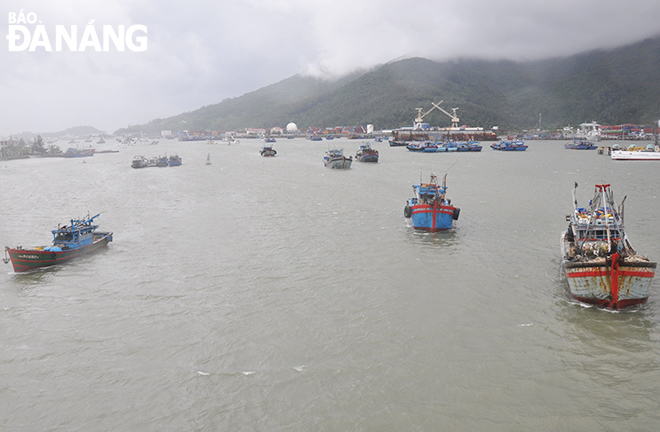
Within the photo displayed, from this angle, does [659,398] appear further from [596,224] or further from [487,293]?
[596,224]

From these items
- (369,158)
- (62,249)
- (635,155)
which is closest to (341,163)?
(369,158)

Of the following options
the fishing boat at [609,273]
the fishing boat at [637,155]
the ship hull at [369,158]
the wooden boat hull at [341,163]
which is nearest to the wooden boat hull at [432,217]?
the fishing boat at [609,273]

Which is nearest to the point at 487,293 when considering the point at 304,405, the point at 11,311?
the point at 304,405

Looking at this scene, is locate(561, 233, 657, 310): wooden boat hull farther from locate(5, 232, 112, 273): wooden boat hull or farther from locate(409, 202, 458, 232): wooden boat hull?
locate(5, 232, 112, 273): wooden boat hull

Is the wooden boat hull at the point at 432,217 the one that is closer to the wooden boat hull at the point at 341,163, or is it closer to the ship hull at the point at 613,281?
the ship hull at the point at 613,281

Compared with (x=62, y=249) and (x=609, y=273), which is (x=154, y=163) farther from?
(x=609, y=273)

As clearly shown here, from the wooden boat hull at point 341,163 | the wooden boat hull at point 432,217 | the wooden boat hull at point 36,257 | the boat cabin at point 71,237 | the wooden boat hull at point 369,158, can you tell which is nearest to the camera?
the wooden boat hull at point 36,257

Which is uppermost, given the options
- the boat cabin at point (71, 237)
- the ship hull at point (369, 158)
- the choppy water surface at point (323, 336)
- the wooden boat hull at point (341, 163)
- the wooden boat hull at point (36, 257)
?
the ship hull at point (369, 158)
